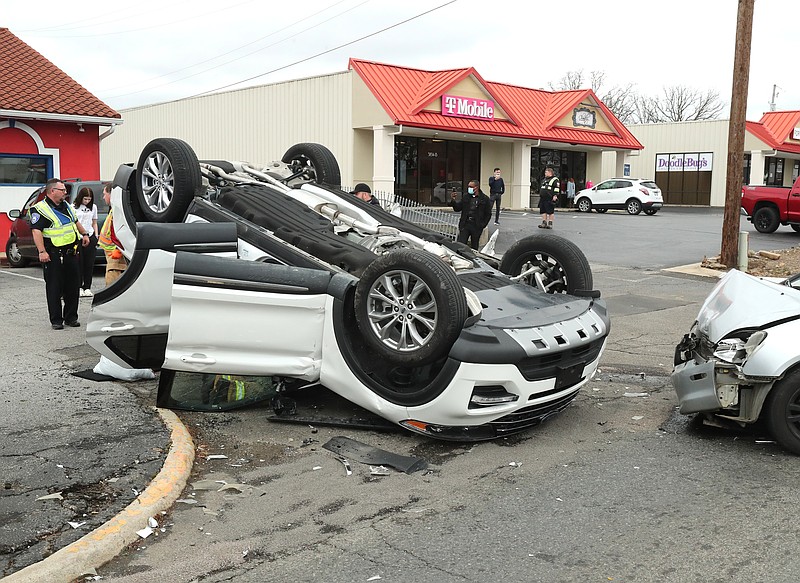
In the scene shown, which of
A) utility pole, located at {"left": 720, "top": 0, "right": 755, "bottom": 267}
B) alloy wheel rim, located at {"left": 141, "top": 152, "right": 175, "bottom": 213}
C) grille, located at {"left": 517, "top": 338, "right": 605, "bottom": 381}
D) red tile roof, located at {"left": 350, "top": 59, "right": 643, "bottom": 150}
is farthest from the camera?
red tile roof, located at {"left": 350, "top": 59, "right": 643, "bottom": 150}

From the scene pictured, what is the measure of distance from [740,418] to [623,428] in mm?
901

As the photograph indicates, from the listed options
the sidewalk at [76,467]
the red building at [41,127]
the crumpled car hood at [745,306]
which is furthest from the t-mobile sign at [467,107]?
the crumpled car hood at [745,306]

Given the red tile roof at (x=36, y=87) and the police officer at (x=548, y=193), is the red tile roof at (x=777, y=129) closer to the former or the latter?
the police officer at (x=548, y=193)

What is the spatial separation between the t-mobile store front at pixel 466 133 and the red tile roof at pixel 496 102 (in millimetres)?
42

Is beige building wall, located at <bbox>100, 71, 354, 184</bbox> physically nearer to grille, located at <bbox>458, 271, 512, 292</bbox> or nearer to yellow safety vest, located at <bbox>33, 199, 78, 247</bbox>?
yellow safety vest, located at <bbox>33, 199, 78, 247</bbox>

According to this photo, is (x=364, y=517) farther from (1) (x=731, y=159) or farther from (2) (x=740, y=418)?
(1) (x=731, y=159)

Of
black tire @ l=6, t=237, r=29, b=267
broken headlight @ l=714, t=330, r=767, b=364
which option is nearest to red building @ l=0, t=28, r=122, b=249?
black tire @ l=6, t=237, r=29, b=267

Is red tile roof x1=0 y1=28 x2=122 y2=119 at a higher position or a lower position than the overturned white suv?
higher

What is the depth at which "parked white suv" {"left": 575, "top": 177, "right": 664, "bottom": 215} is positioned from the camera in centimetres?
3212

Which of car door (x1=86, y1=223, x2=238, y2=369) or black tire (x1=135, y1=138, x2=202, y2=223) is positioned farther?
black tire (x1=135, y1=138, x2=202, y2=223)

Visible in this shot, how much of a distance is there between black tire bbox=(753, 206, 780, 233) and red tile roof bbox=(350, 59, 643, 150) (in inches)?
419

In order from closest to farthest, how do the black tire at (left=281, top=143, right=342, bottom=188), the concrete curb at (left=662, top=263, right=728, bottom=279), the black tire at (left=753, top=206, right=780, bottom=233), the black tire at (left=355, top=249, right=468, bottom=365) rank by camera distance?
the black tire at (left=355, top=249, right=468, bottom=365) < the black tire at (left=281, top=143, right=342, bottom=188) < the concrete curb at (left=662, top=263, right=728, bottom=279) < the black tire at (left=753, top=206, right=780, bottom=233)

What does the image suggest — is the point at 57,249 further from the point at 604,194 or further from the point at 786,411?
the point at 604,194

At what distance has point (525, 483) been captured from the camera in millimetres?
4762
